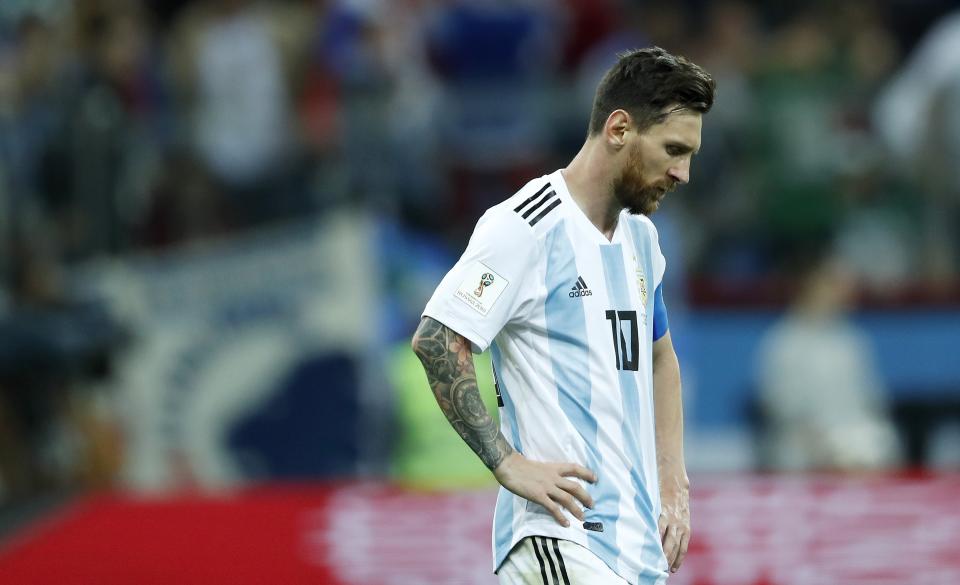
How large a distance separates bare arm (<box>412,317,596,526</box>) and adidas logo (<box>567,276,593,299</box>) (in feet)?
1.00

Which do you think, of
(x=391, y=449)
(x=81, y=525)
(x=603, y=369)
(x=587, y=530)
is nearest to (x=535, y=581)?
(x=587, y=530)

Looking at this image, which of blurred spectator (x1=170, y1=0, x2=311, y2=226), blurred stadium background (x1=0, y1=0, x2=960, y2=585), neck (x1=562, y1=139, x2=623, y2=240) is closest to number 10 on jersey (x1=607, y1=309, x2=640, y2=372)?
neck (x1=562, y1=139, x2=623, y2=240)

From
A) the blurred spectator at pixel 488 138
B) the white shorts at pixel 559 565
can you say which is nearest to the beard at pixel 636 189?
the white shorts at pixel 559 565

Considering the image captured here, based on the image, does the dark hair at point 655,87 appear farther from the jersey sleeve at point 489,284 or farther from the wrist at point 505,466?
the wrist at point 505,466

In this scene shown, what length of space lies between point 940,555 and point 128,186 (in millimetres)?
5709

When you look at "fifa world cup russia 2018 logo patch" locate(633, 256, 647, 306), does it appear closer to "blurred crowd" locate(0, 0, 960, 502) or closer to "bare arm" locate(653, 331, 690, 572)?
"bare arm" locate(653, 331, 690, 572)

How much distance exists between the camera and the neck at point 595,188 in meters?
4.04

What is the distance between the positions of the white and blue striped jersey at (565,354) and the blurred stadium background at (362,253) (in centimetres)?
561

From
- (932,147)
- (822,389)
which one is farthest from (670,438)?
(932,147)

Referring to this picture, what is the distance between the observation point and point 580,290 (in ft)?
13.1

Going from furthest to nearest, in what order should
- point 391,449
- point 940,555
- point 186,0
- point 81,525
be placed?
point 186,0 → point 391,449 → point 81,525 → point 940,555

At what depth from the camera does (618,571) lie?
12.8 feet

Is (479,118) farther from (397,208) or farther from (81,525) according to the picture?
(81,525)

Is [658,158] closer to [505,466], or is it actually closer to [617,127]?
[617,127]
